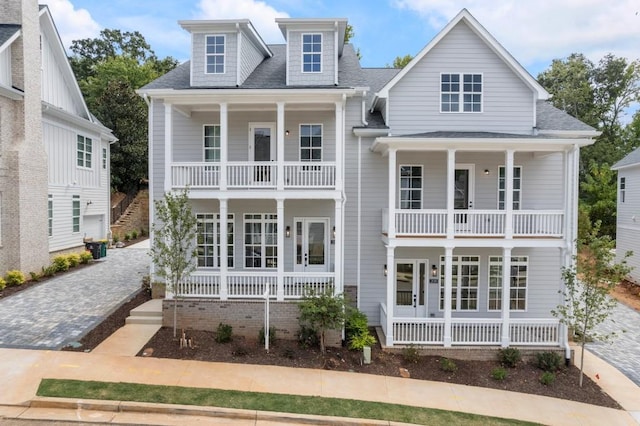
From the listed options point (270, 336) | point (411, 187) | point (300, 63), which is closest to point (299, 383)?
point (270, 336)

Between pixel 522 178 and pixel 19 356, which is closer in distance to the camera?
pixel 19 356

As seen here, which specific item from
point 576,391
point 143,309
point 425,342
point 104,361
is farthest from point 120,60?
point 576,391

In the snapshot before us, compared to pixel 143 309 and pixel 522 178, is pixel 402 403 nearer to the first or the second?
pixel 143 309

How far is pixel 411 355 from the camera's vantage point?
10.7 metres

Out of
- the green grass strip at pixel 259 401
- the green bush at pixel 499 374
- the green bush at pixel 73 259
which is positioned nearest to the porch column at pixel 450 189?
the green bush at pixel 499 374

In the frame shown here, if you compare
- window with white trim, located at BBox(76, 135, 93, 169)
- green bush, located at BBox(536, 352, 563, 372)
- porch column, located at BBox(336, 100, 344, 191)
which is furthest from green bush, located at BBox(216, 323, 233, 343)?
window with white trim, located at BBox(76, 135, 93, 169)

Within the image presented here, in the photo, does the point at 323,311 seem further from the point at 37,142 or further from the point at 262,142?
the point at 37,142

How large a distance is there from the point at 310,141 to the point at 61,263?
12.9m

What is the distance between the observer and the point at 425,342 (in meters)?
11.3

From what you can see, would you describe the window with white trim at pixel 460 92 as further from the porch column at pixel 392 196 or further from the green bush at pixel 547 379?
the green bush at pixel 547 379

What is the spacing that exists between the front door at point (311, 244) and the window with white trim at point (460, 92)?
5.99m

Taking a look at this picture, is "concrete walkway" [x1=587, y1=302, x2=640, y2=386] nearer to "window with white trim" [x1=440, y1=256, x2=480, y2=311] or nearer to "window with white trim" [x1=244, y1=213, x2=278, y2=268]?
"window with white trim" [x1=440, y1=256, x2=480, y2=311]

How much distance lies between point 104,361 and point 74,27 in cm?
5487

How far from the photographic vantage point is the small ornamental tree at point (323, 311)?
10.3 meters
